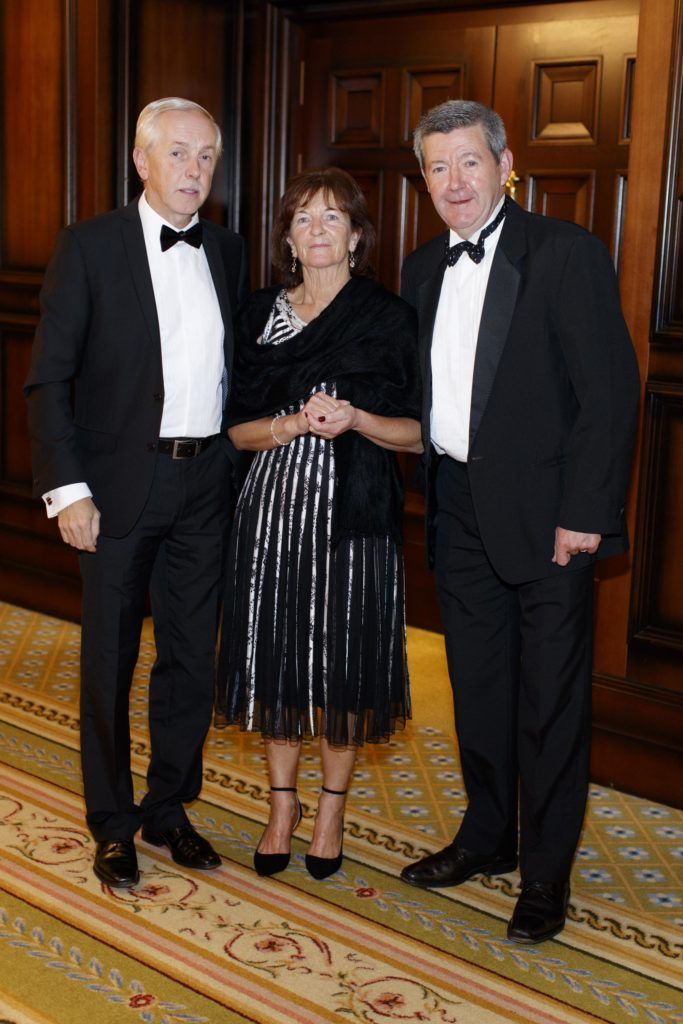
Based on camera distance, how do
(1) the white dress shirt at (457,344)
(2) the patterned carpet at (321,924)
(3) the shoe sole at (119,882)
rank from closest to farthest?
(2) the patterned carpet at (321,924) → (1) the white dress shirt at (457,344) → (3) the shoe sole at (119,882)

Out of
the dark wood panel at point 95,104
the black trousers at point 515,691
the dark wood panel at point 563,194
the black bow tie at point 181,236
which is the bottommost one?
the black trousers at point 515,691

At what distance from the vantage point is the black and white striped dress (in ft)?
9.59

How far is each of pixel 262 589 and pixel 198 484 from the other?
0.30 m

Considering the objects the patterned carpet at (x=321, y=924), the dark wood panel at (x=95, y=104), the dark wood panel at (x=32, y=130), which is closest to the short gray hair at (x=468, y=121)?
the patterned carpet at (x=321, y=924)

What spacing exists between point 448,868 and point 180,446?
4.08ft

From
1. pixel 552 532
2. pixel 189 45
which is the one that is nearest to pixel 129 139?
pixel 189 45

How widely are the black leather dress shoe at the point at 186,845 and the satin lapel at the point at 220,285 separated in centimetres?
121

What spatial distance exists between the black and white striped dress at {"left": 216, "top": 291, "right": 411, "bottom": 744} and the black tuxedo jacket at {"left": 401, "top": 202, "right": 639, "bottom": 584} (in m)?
0.34

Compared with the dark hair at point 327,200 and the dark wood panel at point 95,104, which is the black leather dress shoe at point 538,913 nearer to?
the dark hair at point 327,200

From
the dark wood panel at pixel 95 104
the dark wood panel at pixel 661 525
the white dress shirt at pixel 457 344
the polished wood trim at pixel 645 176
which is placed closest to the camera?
the white dress shirt at pixel 457 344

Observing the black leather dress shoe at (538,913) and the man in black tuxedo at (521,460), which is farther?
the black leather dress shoe at (538,913)

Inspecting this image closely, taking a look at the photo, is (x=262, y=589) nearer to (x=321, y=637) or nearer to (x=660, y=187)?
(x=321, y=637)

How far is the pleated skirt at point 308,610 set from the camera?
115 inches

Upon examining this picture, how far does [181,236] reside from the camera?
2939mm
